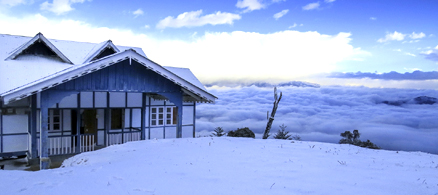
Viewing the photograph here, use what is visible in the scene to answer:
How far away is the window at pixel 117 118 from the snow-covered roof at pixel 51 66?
Answer: 11.5 ft

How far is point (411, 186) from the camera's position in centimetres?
562

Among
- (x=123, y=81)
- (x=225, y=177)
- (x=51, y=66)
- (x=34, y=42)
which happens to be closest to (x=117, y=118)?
(x=51, y=66)

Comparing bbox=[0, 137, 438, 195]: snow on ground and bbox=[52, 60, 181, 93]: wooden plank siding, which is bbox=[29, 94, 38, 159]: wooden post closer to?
bbox=[52, 60, 181, 93]: wooden plank siding

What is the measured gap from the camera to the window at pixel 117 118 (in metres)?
17.2

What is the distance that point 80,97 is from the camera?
15047 mm

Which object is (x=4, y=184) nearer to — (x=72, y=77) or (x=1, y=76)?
(x=72, y=77)

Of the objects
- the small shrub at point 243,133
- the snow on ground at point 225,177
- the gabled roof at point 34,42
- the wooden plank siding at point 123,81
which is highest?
the gabled roof at point 34,42

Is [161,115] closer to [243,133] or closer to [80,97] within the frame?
[80,97]

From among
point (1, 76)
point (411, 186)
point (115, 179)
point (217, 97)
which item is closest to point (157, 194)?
point (115, 179)

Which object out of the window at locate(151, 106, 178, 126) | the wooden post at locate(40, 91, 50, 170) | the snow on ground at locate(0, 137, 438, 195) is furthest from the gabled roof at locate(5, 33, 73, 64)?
the snow on ground at locate(0, 137, 438, 195)

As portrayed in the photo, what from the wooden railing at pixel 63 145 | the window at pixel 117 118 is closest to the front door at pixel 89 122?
the wooden railing at pixel 63 145

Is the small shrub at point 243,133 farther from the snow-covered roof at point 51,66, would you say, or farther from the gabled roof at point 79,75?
the gabled roof at point 79,75

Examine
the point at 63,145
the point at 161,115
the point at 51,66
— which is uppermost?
the point at 51,66

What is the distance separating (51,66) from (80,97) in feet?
6.82
